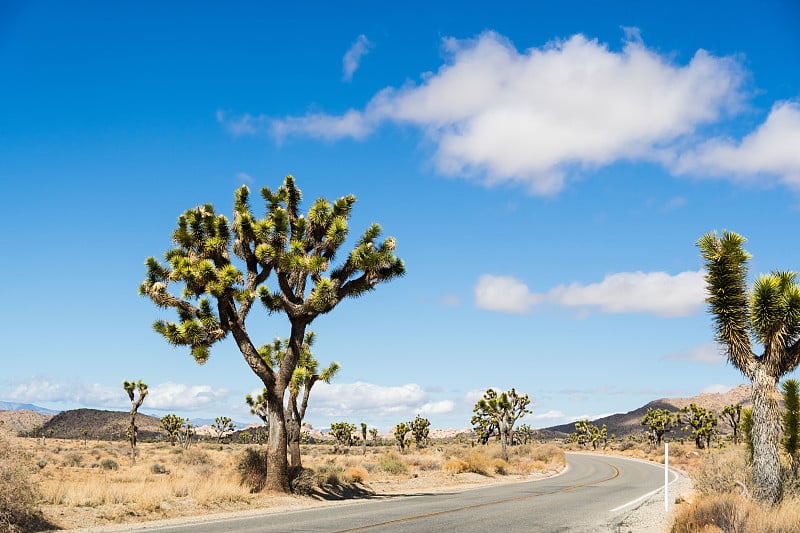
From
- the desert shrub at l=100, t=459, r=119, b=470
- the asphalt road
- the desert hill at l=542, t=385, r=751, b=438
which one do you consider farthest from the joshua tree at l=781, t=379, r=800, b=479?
the desert hill at l=542, t=385, r=751, b=438

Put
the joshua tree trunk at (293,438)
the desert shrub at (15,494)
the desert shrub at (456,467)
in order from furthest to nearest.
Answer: the desert shrub at (456,467) < the joshua tree trunk at (293,438) < the desert shrub at (15,494)

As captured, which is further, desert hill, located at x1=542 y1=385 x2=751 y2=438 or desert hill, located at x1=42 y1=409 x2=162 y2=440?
desert hill, located at x1=542 y1=385 x2=751 y2=438

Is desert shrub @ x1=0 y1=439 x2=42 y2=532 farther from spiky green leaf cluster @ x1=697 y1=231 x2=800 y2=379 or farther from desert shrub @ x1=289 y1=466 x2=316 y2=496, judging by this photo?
spiky green leaf cluster @ x1=697 y1=231 x2=800 y2=379

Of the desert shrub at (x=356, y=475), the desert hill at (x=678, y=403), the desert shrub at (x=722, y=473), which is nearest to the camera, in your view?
the desert shrub at (x=722, y=473)

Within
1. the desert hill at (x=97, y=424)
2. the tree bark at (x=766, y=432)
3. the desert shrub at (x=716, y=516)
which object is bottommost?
the desert hill at (x=97, y=424)

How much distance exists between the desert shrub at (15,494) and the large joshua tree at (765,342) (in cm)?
1489

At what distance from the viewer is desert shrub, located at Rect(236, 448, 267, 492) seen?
20344 mm

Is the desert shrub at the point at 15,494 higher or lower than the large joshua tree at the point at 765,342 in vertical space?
lower

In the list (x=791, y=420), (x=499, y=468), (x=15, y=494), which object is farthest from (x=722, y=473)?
(x=499, y=468)

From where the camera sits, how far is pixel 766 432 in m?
13.8

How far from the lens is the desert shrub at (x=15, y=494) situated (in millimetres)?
12086

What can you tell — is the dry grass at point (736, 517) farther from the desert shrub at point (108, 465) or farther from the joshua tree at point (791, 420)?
the desert shrub at point (108, 465)

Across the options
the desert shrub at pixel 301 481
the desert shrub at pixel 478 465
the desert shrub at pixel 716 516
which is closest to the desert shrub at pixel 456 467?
the desert shrub at pixel 478 465

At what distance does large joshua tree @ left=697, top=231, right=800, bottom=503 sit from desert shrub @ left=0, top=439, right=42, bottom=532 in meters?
14.9
